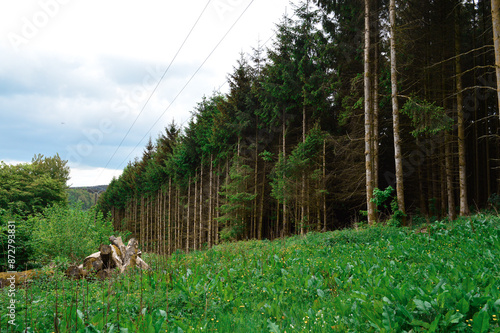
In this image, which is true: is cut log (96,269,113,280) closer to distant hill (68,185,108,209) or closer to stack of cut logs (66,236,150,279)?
stack of cut logs (66,236,150,279)

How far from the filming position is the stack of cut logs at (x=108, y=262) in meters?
8.89

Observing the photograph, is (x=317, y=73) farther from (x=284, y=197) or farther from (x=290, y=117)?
(x=284, y=197)

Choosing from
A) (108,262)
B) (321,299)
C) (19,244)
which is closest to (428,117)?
(321,299)

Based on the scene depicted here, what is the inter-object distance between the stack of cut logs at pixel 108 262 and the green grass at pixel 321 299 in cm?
152

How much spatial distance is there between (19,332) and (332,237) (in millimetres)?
8502

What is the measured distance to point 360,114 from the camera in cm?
1347

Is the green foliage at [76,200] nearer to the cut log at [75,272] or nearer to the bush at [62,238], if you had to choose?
the bush at [62,238]

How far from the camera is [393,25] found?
37.4 ft

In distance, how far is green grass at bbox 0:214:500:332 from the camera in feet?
9.50

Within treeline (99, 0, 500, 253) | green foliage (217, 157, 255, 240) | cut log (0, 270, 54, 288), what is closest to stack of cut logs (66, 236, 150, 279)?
cut log (0, 270, 54, 288)

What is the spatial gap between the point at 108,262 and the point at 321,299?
8270 millimetres

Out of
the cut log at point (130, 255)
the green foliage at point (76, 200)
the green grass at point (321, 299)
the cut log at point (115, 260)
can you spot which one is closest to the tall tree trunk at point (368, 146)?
the green grass at point (321, 299)

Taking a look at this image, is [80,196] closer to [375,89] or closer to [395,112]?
[375,89]

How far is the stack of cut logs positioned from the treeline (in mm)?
6451
